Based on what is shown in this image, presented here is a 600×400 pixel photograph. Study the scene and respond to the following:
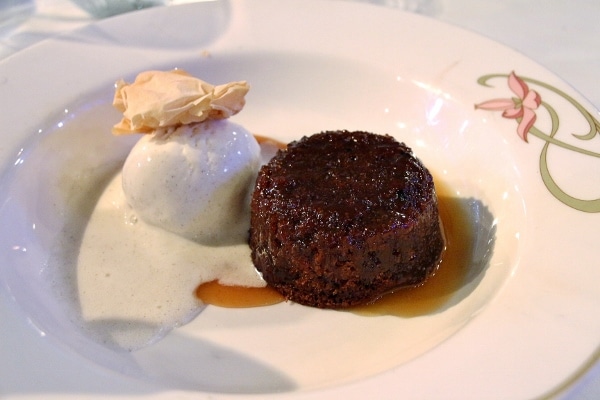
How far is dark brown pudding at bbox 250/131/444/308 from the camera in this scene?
5.45ft

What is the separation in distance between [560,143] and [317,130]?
3.31ft

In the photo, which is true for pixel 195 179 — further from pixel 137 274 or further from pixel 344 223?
pixel 344 223

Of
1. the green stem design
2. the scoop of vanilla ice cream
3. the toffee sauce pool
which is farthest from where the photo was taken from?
the scoop of vanilla ice cream

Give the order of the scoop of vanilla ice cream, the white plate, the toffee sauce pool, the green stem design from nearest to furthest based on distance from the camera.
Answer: the white plate < the green stem design < the toffee sauce pool < the scoop of vanilla ice cream

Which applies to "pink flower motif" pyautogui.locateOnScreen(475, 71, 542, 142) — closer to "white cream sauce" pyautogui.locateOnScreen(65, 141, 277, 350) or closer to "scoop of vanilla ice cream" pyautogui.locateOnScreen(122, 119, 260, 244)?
"scoop of vanilla ice cream" pyautogui.locateOnScreen(122, 119, 260, 244)

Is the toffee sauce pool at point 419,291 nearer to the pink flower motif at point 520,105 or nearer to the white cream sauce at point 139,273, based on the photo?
the white cream sauce at point 139,273

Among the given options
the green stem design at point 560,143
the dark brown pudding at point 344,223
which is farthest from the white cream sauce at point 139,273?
the green stem design at point 560,143

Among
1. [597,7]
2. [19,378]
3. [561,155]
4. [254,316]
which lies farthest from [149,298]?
[597,7]

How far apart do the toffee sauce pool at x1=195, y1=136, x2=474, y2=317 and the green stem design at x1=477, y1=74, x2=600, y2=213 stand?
34 centimetres

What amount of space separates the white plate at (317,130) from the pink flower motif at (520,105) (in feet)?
0.08

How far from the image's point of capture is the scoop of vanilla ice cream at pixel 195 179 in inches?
74.7

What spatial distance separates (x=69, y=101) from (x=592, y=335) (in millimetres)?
1937

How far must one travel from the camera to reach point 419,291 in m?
1.80

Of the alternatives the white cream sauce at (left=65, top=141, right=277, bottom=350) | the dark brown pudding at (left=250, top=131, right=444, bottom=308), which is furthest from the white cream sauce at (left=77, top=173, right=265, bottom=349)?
the dark brown pudding at (left=250, top=131, right=444, bottom=308)
